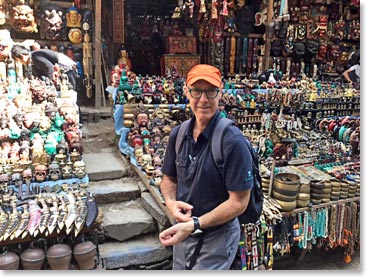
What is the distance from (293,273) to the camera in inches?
63.2

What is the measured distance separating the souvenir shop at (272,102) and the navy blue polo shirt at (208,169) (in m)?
1.46

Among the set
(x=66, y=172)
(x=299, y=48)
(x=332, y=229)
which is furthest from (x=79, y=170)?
(x=299, y=48)

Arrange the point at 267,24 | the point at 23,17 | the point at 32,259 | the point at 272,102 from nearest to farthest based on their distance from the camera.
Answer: the point at 32,259
the point at 272,102
the point at 23,17
the point at 267,24

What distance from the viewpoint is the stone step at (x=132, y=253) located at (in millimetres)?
2982

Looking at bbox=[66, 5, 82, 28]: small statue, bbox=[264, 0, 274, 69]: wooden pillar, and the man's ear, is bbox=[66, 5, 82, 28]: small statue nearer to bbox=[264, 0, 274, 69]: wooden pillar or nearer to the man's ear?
the man's ear

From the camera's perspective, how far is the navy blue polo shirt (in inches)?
60.3

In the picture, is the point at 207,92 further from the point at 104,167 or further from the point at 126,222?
the point at 104,167

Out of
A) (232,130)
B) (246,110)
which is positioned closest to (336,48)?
(246,110)

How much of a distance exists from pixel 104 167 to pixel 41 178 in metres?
0.97

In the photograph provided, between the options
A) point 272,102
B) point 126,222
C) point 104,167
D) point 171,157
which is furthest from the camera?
point 272,102

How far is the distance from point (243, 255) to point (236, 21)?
629cm

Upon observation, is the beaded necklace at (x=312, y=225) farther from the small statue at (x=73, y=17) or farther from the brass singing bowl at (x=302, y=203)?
the small statue at (x=73, y=17)

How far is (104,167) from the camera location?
159 inches

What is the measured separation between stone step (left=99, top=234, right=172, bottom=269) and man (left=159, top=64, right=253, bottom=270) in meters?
1.37
